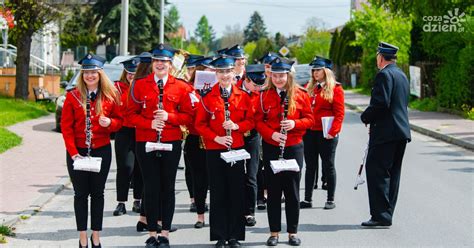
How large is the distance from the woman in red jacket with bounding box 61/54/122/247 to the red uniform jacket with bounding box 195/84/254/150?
840mm

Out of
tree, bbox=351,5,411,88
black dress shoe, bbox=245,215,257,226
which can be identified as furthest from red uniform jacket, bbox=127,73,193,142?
tree, bbox=351,5,411,88

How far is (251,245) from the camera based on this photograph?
8047mm

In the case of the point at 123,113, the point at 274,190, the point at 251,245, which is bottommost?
the point at 251,245

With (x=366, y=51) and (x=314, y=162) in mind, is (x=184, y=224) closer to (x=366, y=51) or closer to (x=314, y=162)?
(x=314, y=162)

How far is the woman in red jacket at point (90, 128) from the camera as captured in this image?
727 cm

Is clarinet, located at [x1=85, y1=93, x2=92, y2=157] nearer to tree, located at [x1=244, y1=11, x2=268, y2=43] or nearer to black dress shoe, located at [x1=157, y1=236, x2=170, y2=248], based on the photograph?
black dress shoe, located at [x1=157, y1=236, x2=170, y2=248]

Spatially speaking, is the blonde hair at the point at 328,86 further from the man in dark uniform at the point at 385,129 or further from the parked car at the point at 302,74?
the parked car at the point at 302,74

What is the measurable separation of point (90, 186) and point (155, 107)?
1.00 metres

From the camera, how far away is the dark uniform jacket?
344 inches

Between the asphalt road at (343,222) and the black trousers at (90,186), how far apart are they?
68 cm

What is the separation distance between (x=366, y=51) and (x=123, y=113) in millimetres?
40742

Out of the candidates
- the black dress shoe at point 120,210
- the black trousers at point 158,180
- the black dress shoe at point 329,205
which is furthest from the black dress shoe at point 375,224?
the black dress shoe at point 120,210

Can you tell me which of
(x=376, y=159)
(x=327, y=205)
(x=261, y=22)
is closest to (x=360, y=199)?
(x=327, y=205)

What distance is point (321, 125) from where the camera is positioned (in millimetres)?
10047
